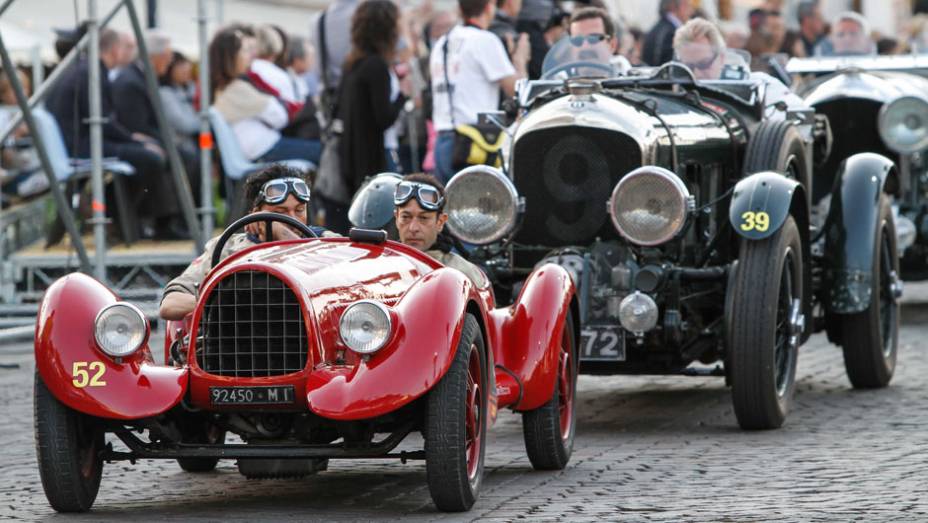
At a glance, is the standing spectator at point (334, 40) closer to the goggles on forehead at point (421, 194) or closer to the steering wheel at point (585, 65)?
the steering wheel at point (585, 65)

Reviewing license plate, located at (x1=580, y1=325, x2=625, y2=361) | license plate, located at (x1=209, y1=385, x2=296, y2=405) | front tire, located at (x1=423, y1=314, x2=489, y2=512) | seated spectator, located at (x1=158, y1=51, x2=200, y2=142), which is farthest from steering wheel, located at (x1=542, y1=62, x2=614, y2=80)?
seated spectator, located at (x1=158, y1=51, x2=200, y2=142)

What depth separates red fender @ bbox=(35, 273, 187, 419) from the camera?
22.6 ft

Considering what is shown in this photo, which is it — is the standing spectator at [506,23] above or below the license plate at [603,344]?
above

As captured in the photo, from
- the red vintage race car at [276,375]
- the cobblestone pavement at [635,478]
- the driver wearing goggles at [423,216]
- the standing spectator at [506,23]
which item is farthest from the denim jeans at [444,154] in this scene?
the red vintage race car at [276,375]

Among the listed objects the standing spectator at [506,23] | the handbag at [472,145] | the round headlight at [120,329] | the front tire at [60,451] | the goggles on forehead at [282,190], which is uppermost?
the goggles on forehead at [282,190]

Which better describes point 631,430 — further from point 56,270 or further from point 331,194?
point 56,270

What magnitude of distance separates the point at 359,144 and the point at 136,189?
223 cm

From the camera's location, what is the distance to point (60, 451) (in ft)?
22.7

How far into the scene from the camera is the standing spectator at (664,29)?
16.4 metres

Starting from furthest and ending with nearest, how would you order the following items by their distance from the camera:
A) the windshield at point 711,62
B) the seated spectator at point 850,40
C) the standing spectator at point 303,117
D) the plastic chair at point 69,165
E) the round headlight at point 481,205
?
the standing spectator at point 303,117 < the seated spectator at point 850,40 < the plastic chair at point 69,165 < the windshield at point 711,62 < the round headlight at point 481,205

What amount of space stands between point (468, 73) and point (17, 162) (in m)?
4.51

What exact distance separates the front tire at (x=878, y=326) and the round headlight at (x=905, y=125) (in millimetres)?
3290

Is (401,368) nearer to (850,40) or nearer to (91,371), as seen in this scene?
(91,371)

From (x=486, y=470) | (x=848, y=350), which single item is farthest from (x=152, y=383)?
(x=848, y=350)
